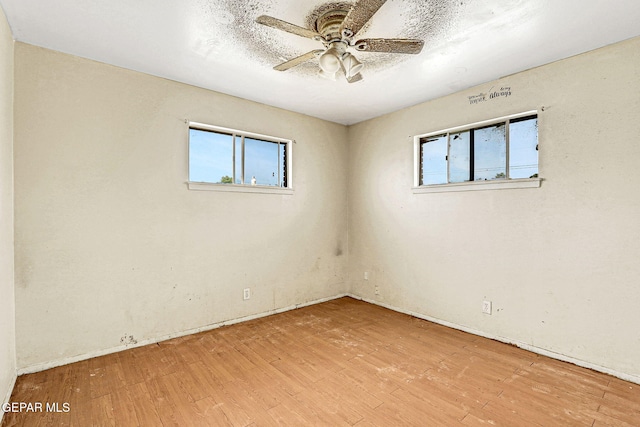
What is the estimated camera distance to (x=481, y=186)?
3182mm

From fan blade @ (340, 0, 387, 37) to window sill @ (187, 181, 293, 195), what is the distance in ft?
7.00

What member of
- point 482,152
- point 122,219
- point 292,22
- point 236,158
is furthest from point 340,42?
point 122,219

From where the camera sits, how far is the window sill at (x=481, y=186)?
2.84 meters

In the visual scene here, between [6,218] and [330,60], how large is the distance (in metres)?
2.56

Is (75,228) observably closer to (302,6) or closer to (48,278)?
(48,278)

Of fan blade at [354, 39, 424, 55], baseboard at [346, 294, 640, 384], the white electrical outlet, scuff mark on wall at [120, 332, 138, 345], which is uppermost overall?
fan blade at [354, 39, 424, 55]

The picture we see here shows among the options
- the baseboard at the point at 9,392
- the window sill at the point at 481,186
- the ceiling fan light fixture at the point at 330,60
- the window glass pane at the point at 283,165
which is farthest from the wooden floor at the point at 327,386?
the ceiling fan light fixture at the point at 330,60

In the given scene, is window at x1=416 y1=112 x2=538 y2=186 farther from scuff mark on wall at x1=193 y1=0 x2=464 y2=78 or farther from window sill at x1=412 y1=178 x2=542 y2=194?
scuff mark on wall at x1=193 y1=0 x2=464 y2=78

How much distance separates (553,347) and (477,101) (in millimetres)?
2504

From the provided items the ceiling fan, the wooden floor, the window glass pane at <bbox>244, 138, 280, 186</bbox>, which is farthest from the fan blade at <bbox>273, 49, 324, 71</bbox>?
the wooden floor

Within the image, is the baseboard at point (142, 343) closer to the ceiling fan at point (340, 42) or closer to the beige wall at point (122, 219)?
the beige wall at point (122, 219)

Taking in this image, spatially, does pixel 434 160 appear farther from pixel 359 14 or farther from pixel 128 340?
pixel 128 340

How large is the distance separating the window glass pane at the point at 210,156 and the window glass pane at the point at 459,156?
2.62m

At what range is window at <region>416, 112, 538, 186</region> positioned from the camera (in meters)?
2.96
